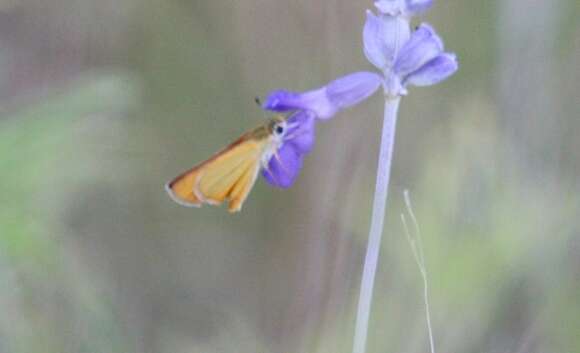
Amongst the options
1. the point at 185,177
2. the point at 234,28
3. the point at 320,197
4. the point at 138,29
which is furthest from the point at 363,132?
the point at 185,177

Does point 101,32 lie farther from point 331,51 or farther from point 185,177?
point 185,177

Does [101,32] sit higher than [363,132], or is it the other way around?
[101,32]

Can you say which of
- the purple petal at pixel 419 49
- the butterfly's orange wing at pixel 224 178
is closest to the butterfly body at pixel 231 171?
the butterfly's orange wing at pixel 224 178

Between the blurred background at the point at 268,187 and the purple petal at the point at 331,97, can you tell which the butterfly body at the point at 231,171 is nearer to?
the purple petal at the point at 331,97

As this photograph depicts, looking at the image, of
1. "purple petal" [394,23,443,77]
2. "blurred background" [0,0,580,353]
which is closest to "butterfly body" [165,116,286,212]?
"purple petal" [394,23,443,77]

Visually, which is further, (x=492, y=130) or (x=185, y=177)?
(x=492, y=130)

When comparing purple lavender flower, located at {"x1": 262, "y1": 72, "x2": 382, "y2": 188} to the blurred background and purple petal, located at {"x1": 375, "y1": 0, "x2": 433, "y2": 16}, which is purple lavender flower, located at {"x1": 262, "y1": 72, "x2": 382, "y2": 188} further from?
the blurred background
